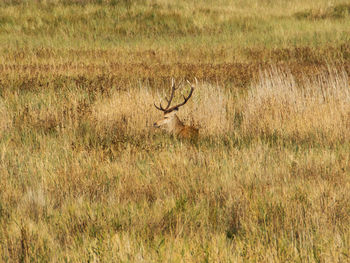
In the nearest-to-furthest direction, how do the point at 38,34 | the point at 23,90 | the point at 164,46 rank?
the point at 23,90
the point at 164,46
the point at 38,34

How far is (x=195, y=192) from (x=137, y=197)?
63cm

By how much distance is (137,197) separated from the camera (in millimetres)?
4852

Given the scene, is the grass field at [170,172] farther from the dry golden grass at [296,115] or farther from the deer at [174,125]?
the deer at [174,125]

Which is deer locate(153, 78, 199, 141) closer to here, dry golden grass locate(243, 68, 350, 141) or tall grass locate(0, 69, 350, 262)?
tall grass locate(0, 69, 350, 262)

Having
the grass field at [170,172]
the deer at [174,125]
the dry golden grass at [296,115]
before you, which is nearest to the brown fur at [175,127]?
the deer at [174,125]

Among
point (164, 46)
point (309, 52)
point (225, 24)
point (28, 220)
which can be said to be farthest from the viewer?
point (225, 24)

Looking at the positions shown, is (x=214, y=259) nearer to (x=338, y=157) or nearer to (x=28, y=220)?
(x=28, y=220)

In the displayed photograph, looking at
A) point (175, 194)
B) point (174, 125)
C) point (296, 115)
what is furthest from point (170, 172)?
point (296, 115)

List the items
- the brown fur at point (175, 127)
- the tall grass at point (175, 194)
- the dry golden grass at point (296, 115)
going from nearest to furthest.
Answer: the tall grass at point (175, 194), the brown fur at point (175, 127), the dry golden grass at point (296, 115)

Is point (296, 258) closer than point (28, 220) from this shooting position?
Yes


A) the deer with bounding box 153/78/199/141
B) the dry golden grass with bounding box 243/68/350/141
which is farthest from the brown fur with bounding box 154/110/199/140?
the dry golden grass with bounding box 243/68/350/141

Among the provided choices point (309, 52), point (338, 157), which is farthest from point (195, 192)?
point (309, 52)

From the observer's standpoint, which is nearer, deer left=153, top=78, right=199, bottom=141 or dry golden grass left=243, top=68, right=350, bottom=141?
deer left=153, top=78, right=199, bottom=141

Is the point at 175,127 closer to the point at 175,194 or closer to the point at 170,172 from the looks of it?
the point at 170,172
